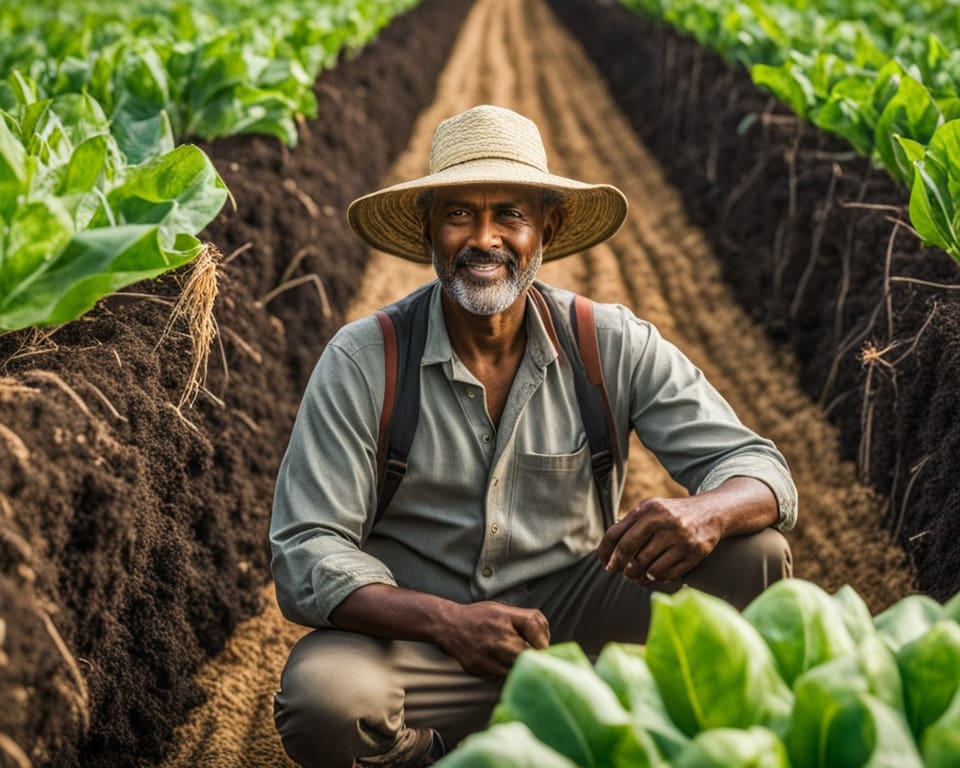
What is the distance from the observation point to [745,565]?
2801 mm

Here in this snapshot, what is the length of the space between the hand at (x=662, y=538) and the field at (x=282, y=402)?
2.96 feet

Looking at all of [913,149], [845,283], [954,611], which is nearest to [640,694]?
[954,611]

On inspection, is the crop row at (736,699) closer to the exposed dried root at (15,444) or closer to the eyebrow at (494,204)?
the exposed dried root at (15,444)

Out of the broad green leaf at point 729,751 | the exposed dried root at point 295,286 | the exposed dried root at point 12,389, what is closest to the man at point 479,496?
the exposed dried root at point 12,389

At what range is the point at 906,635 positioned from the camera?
1.90 meters

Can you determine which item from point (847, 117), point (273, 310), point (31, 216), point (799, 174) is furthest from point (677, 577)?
point (799, 174)

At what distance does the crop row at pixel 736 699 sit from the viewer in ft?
4.97

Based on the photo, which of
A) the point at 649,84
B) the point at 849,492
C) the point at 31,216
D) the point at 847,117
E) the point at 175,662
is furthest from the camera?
the point at 649,84

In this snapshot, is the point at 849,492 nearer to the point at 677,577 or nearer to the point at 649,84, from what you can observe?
the point at 677,577

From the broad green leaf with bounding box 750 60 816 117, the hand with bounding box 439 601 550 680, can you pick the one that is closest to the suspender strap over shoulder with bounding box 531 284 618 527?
the hand with bounding box 439 601 550 680

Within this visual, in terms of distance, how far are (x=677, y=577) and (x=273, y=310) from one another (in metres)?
2.61

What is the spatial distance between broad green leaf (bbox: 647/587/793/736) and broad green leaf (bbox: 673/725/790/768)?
156 millimetres

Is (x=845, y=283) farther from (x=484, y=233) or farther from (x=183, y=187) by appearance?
(x=183, y=187)

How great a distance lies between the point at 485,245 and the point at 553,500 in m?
0.65
